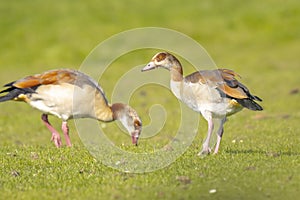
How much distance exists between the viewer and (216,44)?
37.4 meters

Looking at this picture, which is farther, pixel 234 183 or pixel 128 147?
pixel 128 147

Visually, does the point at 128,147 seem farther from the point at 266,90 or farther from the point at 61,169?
the point at 266,90

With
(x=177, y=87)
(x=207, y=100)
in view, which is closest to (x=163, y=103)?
(x=177, y=87)

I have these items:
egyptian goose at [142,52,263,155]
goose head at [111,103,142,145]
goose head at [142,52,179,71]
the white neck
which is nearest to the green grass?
goose head at [111,103,142,145]

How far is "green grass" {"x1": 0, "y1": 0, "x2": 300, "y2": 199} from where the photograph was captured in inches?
360

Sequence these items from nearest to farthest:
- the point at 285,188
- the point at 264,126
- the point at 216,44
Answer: the point at 285,188 < the point at 264,126 < the point at 216,44

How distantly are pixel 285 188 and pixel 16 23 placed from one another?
32689 mm

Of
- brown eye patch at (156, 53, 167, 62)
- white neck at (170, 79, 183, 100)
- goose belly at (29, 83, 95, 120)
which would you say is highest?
brown eye patch at (156, 53, 167, 62)

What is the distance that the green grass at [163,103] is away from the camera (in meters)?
9.13

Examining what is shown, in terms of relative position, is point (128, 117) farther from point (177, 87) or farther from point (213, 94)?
point (213, 94)

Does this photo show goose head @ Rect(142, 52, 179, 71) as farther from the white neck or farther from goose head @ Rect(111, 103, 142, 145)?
goose head @ Rect(111, 103, 142, 145)

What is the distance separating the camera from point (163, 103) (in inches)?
918

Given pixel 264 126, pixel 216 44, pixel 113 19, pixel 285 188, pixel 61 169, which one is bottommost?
pixel 285 188

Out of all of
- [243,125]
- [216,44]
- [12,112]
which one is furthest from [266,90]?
[216,44]
